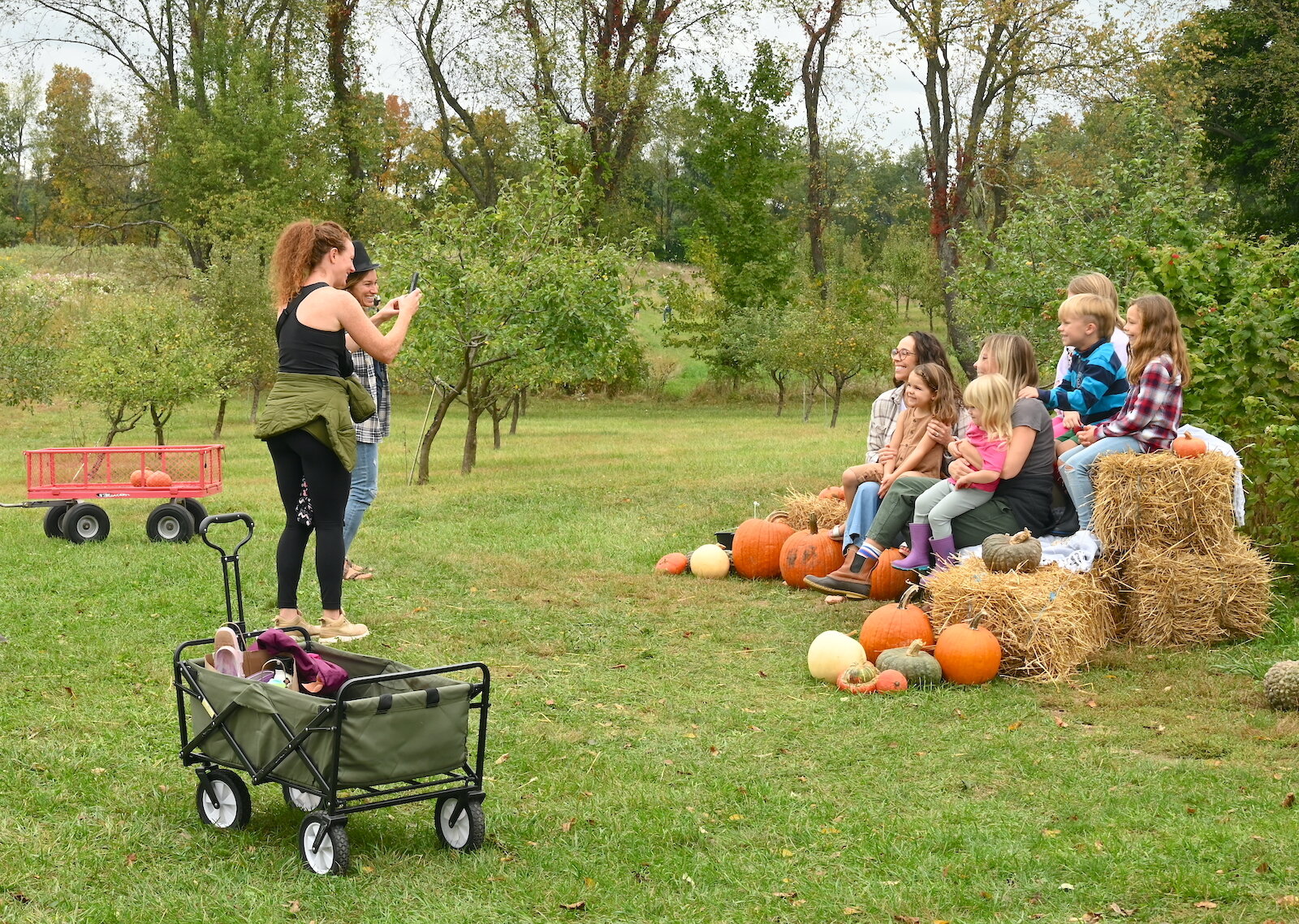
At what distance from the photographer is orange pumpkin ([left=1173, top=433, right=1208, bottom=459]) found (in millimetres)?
7035

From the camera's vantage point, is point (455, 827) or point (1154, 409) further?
point (1154, 409)

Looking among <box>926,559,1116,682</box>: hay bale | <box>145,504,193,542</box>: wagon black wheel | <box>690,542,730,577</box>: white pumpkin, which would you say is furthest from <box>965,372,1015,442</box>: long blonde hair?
<box>145,504,193,542</box>: wagon black wheel

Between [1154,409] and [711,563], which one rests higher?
[1154,409]

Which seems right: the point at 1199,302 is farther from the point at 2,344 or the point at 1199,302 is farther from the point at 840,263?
the point at 840,263

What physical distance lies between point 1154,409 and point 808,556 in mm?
2584

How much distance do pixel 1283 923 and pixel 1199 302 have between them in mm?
6589

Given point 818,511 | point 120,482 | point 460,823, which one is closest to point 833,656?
point 460,823

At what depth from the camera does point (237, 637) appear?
169 inches

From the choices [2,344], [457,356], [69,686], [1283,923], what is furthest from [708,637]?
[2,344]

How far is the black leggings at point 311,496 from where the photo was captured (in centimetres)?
620

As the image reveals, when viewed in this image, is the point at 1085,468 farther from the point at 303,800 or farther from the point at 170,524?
the point at 170,524

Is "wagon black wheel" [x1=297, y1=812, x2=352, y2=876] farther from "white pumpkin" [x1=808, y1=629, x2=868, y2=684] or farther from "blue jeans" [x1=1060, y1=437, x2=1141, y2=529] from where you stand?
"blue jeans" [x1=1060, y1=437, x2=1141, y2=529]

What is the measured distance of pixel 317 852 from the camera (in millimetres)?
3770

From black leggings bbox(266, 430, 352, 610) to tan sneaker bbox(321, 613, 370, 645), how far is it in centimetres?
36
